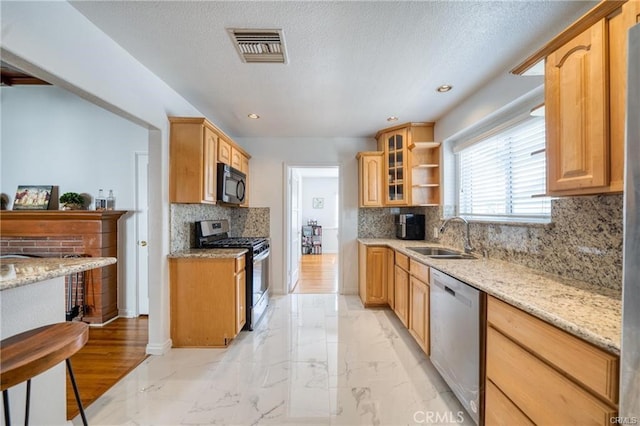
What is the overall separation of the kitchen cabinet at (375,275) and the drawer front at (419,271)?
2.74ft

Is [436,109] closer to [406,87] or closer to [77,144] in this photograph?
[406,87]

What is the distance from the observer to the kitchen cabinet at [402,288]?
8.74ft

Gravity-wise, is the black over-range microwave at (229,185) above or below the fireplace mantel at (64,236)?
above

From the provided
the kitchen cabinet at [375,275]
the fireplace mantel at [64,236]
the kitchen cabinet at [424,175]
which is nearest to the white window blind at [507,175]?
the kitchen cabinet at [424,175]

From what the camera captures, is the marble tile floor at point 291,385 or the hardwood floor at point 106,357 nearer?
the marble tile floor at point 291,385

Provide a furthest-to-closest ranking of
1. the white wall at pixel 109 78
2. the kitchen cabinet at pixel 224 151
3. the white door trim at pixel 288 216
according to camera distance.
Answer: the white door trim at pixel 288 216 < the kitchen cabinet at pixel 224 151 < the white wall at pixel 109 78

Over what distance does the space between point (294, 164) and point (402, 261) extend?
7.24ft

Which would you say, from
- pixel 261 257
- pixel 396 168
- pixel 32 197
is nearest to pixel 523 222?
pixel 396 168

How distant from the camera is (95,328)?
2.90 metres

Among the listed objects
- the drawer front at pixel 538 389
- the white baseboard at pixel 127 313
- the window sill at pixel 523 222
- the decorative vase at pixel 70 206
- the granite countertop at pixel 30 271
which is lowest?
the white baseboard at pixel 127 313

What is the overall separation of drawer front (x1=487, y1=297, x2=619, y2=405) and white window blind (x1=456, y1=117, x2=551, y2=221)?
89 centimetres

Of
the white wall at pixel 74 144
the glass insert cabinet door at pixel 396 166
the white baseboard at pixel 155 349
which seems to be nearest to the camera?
the white baseboard at pixel 155 349

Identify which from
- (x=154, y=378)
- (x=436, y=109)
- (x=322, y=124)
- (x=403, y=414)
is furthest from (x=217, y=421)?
(x=436, y=109)

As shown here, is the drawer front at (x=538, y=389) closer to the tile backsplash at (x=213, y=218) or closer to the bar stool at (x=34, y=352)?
the bar stool at (x=34, y=352)
